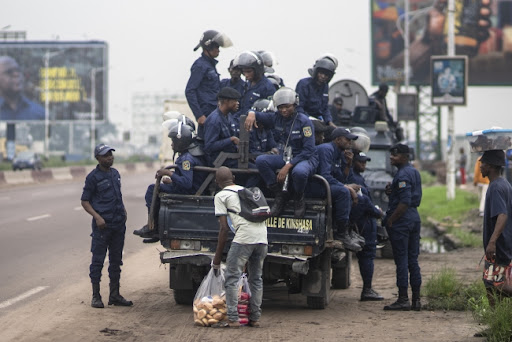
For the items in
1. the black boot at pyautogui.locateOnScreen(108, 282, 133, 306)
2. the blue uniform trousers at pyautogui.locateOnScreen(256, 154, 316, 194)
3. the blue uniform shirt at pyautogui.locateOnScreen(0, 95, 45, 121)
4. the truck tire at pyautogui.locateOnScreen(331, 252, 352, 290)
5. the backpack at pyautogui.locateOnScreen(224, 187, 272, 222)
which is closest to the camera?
the backpack at pyautogui.locateOnScreen(224, 187, 272, 222)

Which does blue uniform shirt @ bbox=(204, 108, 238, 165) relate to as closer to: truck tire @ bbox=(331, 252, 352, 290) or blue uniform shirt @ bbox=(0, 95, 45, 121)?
truck tire @ bbox=(331, 252, 352, 290)

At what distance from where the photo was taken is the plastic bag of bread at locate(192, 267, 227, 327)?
1132 centimetres

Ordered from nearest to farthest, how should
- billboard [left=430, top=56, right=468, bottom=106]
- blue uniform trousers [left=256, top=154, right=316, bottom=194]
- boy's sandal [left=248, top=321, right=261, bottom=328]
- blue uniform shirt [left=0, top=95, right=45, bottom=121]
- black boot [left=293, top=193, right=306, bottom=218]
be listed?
boy's sandal [left=248, top=321, right=261, bottom=328], blue uniform trousers [left=256, top=154, right=316, bottom=194], black boot [left=293, top=193, right=306, bottom=218], billboard [left=430, top=56, right=468, bottom=106], blue uniform shirt [left=0, top=95, right=45, bottom=121]

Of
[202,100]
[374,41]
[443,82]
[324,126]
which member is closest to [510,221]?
[324,126]

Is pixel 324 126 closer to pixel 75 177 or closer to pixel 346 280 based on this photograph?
pixel 346 280

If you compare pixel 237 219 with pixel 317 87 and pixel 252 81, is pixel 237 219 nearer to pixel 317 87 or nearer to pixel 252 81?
pixel 252 81

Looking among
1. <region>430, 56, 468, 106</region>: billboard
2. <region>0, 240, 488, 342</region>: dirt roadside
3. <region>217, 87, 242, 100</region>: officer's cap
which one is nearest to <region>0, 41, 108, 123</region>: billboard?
<region>430, 56, 468, 106</region>: billboard

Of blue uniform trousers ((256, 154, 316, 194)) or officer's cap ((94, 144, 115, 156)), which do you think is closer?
blue uniform trousers ((256, 154, 316, 194))

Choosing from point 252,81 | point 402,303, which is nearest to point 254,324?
point 402,303

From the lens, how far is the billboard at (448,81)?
3234cm

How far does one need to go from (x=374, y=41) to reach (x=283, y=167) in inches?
1964

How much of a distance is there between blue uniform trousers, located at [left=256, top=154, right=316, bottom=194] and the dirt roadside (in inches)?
59.2

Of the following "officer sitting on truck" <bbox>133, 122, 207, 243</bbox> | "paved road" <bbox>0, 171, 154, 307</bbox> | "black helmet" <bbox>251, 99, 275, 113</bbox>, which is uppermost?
"black helmet" <bbox>251, 99, 275, 113</bbox>

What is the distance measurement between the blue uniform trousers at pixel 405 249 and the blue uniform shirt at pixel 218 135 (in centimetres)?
215
